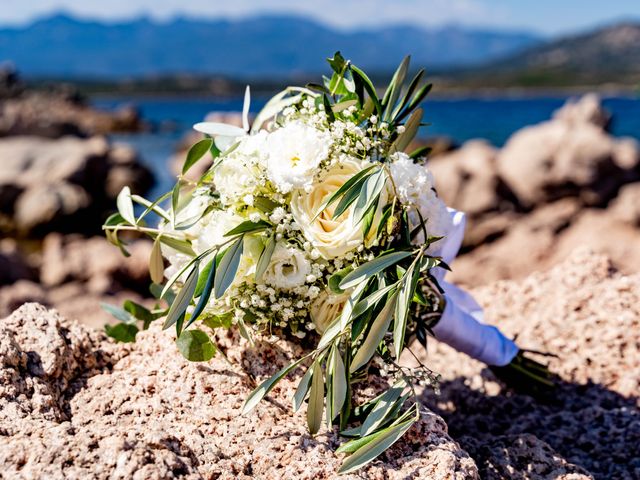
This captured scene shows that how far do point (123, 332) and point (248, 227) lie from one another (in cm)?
76

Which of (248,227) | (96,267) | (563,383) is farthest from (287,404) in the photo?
(96,267)

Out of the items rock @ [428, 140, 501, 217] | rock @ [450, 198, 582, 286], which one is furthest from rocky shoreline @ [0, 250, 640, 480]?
rock @ [428, 140, 501, 217]

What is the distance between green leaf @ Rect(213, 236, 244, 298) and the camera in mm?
1797

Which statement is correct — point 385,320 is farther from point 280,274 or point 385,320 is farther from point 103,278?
point 103,278

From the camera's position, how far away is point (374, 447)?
168cm

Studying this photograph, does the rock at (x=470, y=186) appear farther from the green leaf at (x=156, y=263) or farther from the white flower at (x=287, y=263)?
the white flower at (x=287, y=263)

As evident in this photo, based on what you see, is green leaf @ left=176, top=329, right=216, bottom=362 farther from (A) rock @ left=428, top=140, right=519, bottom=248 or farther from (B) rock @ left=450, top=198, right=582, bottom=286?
(A) rock @ left=428, top=140, right=519, bottom=248

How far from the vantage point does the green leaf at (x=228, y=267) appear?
5.90 ft

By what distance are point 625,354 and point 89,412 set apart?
89.1 inches

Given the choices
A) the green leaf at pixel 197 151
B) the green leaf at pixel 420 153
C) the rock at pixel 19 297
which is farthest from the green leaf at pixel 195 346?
the rock at pixel 19 297

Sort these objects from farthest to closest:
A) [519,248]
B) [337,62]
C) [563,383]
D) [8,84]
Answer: [8,84]
[519,248]
[563,383]
[337,62]

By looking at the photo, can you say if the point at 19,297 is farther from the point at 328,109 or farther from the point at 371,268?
the point at 371,268

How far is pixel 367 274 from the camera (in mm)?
1821

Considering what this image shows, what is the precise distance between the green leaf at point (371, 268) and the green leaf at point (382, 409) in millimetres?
330
